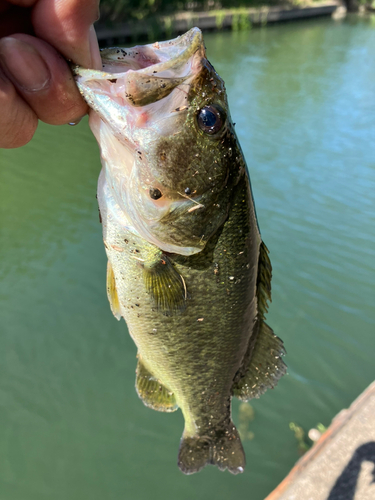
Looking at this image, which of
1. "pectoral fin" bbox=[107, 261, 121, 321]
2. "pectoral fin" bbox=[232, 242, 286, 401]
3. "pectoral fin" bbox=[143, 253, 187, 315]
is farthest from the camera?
"pectoral fin" bbox=[232, 242, 286, 401]

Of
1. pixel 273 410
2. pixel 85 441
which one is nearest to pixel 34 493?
pixel 85 441

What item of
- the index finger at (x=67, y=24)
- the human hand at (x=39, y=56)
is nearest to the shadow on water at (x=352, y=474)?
the human hand at (x=39, y=56)

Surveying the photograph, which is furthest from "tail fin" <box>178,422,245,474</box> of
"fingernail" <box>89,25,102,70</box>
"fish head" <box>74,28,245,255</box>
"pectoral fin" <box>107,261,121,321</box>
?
"fingernail" <box>89,25,102,70</box>

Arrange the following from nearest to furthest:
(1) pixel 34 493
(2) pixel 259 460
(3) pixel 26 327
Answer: (1) pixel 34 493
(2) pixel 259 460
(3) pixel 26 327

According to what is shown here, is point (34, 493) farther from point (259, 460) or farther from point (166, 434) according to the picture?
point (259, 460)

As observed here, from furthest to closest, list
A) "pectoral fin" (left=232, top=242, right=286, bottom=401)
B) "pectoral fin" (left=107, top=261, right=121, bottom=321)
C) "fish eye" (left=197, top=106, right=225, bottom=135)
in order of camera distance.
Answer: "pectoral fin" (left=232, top=242, right=286, bottom=401), "pectoral fin" (left=107, top=261, right=121, bottom=321), "fish eye" (left=197, top=106, right=225, bottom=135)

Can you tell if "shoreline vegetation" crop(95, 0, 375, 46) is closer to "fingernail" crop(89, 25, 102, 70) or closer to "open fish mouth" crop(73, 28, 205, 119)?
"open fish mouth" crop(73, 28, 205, 119)
